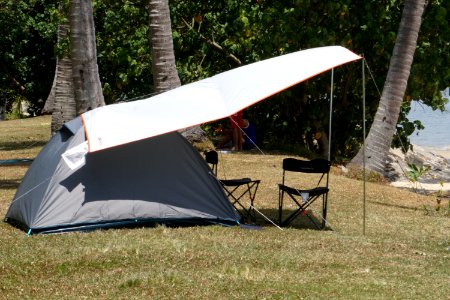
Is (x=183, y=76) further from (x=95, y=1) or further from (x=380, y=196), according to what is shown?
(x=380, y=196)

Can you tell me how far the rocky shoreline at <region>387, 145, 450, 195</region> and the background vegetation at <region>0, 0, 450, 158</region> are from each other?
4.24 feet

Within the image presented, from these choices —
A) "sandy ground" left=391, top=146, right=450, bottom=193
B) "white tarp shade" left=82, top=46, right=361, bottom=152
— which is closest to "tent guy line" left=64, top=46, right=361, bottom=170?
"white tarp shade" left=82, top=46, right=361, bottom=152

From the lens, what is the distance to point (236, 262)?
954 cm

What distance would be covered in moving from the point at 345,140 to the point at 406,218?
8.64m

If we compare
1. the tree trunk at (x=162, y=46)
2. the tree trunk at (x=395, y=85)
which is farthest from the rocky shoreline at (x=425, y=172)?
the tree trunk at (x=162, y=46)

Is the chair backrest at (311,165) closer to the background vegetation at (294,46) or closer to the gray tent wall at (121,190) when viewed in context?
the gray tent wall at (121,190)

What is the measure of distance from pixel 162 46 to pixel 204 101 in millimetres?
7639

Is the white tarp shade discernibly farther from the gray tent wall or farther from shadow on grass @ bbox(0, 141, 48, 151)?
shadow on grass @ bbox(0, 141, 48, 151)

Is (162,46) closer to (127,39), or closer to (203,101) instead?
(127,39)

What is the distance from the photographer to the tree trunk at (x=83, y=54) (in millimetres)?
16219

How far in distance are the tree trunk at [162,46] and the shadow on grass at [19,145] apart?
17.5 feet

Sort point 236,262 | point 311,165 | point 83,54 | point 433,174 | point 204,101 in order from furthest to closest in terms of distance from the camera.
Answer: point 433,174 < point 83,54 < point 311,165 < point 204,101 < point 236,262

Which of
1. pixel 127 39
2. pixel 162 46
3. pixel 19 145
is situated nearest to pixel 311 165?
pixel 162 46

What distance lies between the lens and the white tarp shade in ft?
35.4
